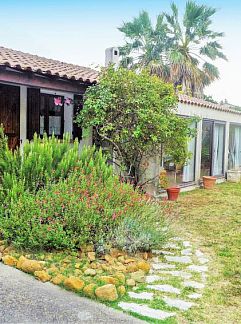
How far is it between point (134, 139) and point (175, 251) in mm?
4063

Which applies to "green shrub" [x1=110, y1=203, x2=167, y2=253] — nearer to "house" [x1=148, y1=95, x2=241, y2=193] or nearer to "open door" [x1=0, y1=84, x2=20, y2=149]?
"open door" [x1=0, y1=84, x2=20, y2=149]

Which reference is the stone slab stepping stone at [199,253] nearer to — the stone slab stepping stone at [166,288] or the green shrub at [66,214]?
the green shrub at [66,214]

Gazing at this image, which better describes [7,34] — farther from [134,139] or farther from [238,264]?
[238,264]

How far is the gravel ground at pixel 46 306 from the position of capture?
412 cm

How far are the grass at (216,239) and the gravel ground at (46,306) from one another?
860 millimetres

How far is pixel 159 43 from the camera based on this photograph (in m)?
25.9

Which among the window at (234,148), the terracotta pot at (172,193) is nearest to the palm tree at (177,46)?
the window at (234,148)

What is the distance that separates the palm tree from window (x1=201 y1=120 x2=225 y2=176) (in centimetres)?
792

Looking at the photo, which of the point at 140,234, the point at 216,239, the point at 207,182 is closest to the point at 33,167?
the point at 140,234

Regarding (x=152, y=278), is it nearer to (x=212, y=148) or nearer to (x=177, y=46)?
(x=212, y=148)

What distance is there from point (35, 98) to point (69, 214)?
4909 mm

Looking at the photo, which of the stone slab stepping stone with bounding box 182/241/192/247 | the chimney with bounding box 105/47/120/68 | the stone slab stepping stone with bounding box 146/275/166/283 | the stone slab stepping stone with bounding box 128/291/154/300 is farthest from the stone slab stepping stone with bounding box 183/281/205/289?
the chimney with bounding box 105/47/120/68

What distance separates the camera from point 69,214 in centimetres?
621

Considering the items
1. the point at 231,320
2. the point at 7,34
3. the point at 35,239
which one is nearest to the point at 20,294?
the point at 35,239
